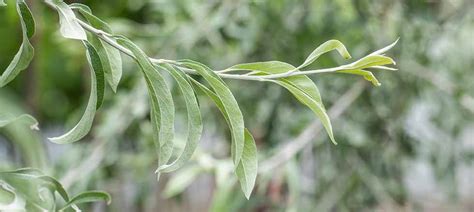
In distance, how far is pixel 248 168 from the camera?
0.49 meters

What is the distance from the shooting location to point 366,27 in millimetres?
1553

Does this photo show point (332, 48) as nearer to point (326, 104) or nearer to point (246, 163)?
point (246, 163)

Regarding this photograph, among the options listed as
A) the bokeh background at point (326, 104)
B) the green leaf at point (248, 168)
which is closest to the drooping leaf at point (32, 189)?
the green leaf at point (248, 168)

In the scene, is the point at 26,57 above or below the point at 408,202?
above

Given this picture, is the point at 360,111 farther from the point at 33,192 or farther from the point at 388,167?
the point at 33,192

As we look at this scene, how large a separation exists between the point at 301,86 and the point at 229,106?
0.05m

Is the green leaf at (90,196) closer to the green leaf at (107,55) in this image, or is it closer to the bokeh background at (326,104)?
the green leaf at (107,55)

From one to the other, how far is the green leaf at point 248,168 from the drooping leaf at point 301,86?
0.05 metres

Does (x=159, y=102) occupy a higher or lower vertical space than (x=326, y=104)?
higher

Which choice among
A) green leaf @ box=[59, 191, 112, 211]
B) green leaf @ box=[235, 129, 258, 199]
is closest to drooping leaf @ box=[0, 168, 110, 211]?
green leaf @ box=[59, 191, 112, 211]

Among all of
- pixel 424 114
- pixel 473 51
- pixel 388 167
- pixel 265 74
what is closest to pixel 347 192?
pixel 388 167

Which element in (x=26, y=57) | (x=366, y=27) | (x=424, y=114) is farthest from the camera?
(x=424, y=114)

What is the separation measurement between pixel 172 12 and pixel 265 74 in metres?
1.23

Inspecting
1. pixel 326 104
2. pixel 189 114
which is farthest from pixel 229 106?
pixel 326 104
